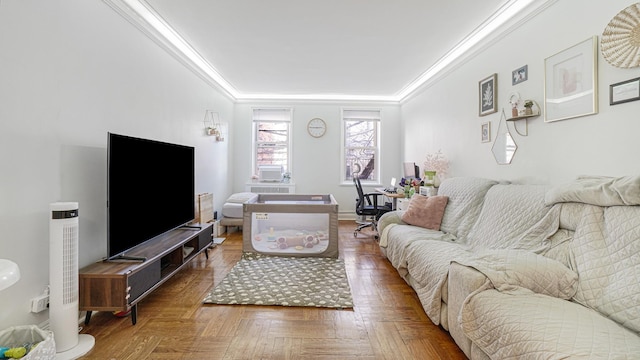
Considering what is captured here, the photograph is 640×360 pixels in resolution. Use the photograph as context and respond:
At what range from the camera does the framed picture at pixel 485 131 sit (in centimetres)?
301

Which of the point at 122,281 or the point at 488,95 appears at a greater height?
the point at 488,95

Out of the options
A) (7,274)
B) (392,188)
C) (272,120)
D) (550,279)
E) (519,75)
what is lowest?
(550,279)

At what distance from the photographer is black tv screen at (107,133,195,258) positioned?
2.00 meters

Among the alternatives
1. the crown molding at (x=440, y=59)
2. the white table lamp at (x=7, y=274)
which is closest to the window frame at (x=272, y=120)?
the crown molding at (x=440, y=59)

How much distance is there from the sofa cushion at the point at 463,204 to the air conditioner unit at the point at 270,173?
342 cm

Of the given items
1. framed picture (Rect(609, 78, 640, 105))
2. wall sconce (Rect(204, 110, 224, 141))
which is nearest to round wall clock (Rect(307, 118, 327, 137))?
wall sconce (Rect(204, 110, 224, 141))

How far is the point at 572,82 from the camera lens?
2037mm

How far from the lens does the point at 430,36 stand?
3.13 m

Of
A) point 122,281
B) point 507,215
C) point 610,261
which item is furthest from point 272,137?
point 610,261

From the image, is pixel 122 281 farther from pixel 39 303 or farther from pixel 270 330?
pixel 270 330

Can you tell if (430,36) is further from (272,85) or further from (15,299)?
(15,299)

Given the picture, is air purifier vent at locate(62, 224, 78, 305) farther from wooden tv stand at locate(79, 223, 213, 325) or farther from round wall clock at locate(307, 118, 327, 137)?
round wall clock at locate(307, 118, 327, 137)

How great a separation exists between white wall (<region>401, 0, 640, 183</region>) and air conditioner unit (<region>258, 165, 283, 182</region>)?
10.3ft

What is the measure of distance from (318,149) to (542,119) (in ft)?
13.2
